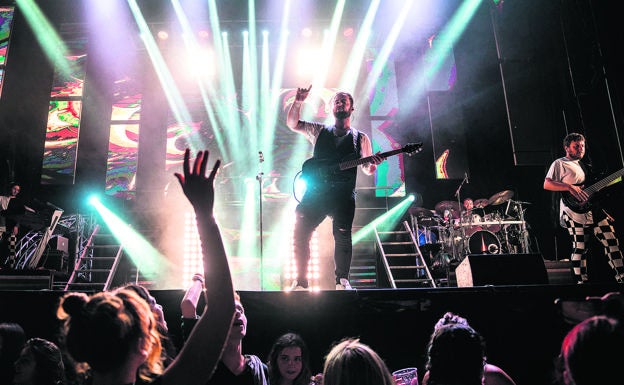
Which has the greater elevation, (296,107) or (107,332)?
(296,107)

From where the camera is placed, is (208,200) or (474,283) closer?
(208,200)

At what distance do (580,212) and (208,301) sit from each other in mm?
5503

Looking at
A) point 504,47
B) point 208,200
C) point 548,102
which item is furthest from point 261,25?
Result: point 208,200

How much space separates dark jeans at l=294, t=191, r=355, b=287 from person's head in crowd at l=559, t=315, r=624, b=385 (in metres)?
3.39

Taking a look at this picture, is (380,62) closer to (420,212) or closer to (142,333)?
(420,212)

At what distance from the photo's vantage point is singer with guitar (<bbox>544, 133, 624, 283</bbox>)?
550 centimetres

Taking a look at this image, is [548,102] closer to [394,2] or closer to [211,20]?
[394,2]

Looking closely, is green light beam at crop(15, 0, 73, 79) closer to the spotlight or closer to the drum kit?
the spotlight

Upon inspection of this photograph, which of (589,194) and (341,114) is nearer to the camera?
(341,114)

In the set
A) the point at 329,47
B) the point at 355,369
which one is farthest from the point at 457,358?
the point at 329,47

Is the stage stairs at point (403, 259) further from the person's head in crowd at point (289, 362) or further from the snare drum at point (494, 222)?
the person's head in crowd at point (289, 362)

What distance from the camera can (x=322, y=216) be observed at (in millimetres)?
4781

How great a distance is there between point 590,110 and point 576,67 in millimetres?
972

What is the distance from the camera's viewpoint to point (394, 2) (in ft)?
38.3
